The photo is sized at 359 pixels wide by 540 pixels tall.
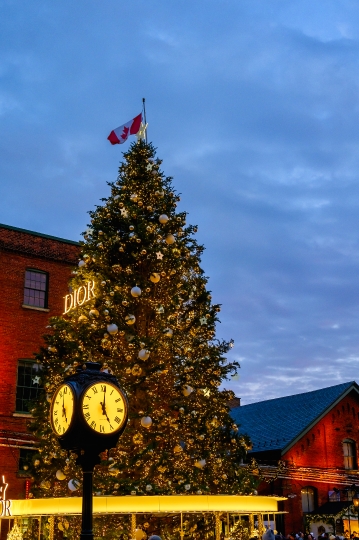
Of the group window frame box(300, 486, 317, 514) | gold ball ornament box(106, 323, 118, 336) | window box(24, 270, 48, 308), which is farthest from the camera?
window frame box(300, 486, 317, 514)

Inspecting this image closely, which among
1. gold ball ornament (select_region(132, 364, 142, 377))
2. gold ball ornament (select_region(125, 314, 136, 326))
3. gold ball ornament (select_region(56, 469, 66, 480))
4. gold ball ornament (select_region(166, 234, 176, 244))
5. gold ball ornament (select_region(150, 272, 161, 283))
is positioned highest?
gold ball ornament (select_region(166, 234, 176, 244))

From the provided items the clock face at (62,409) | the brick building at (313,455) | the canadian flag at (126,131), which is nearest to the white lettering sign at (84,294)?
the canadian flag at (126,131)

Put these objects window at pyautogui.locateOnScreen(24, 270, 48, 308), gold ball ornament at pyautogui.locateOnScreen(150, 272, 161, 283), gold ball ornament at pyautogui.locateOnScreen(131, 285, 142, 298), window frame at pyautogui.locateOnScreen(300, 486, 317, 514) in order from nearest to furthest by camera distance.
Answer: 1. gold ball ornament at pyautogui.locateOnScreen(131, 285, 142, 298)
2. gold ball ornament at pyautogui.locateOnScreen(150, 272, 161, 283)
3. window at pyautogui.locateOnScreen(24, 270, 48, 308)
4. window frame at pyautogui.locateOnScreen(300, 486, 317, 514)

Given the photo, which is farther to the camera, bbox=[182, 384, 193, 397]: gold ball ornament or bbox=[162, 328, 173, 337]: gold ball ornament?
bbox=[162, 328, 173, 337]: gold ball ornament

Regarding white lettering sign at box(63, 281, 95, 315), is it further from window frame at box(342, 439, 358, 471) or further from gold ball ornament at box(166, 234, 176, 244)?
window frame at box(342, 439, 358, 471)

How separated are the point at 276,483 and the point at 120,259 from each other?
64.2 ft

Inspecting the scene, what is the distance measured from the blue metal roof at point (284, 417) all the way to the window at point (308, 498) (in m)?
2.68

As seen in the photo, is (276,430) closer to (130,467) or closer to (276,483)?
(276,483)

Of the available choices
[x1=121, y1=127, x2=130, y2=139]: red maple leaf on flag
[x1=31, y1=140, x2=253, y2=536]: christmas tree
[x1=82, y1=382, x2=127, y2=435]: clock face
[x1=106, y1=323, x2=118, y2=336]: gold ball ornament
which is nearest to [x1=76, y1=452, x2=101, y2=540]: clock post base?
[x1=82, y1=382, x2=127, y2=435]: clock face

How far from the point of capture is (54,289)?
26.4 metres

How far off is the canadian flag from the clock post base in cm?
1449

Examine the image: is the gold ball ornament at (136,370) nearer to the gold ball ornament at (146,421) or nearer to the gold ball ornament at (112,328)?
the gold ball ornament at (112,328)

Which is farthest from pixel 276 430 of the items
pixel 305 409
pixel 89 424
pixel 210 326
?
pixel 89 424

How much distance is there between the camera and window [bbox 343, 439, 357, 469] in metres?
36.0
